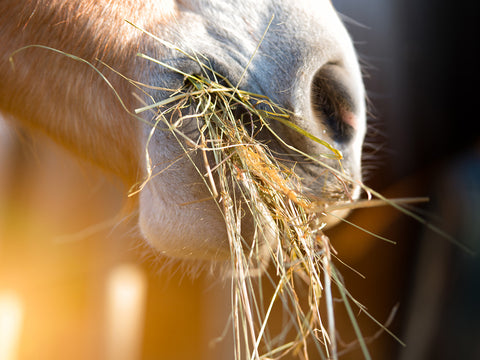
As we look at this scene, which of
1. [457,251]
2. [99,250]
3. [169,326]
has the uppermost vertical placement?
[457,251]

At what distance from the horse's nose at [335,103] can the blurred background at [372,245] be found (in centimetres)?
84

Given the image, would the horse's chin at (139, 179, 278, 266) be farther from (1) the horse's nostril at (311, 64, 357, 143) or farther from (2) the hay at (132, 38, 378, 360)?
(1) the horse's nostril at (311, 64, 357, 143)

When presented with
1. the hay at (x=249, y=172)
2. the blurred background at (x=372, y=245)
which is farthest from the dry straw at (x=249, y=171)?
the blurred background at (x=372, y=245)

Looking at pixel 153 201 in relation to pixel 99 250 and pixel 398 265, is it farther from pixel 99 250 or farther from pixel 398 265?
pixel 99 250

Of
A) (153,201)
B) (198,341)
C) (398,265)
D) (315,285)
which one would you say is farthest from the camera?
(198,341)

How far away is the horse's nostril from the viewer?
662 millimetres

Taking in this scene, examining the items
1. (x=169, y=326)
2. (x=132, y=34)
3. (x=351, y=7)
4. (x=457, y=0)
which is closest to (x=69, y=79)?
(x=132, y=34)

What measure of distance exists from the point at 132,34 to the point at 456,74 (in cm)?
140

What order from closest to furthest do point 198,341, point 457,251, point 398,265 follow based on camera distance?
point 457,251 → point 398,265 → point 198,341

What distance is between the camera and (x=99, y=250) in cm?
190

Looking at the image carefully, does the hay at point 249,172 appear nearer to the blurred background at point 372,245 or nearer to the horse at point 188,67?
the horse at point 188,67

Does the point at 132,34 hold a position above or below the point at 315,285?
above

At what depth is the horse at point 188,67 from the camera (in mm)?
613

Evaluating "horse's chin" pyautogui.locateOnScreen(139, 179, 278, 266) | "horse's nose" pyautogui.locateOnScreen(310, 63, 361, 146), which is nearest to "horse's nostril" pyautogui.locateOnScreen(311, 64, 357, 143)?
"horse's nose" pyautogui.locateOnScreen(310, 63, 361, 146)
